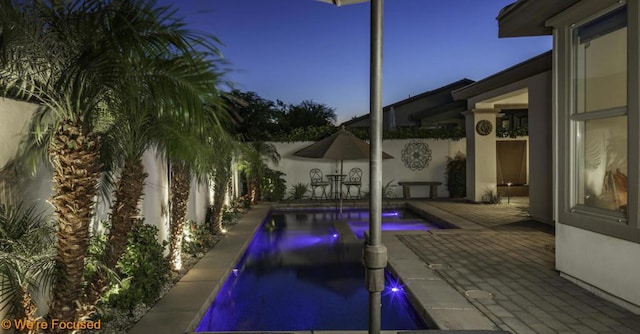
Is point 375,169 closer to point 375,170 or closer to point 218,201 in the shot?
point 375,170

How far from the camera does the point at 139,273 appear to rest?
4.55 metres

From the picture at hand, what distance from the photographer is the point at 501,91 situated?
1112 centimetres

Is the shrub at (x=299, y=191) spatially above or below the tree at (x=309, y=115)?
below

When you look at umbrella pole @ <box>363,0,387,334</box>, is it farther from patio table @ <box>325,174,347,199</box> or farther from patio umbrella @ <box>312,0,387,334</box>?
patio table @ <box>325,174,347,199</box>

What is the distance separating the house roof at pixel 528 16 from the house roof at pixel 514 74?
2.69m

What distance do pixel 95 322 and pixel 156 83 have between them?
7.25 feet

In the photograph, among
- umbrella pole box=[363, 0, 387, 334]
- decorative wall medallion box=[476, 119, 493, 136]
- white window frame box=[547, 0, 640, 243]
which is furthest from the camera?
decorative wall medallion box=[476, 119, 493, 136]

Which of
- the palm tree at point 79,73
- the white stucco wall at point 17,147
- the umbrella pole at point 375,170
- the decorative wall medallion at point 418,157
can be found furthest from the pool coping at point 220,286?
the decorative wall medallion at point 418,157

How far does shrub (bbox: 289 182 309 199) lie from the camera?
1531 cm

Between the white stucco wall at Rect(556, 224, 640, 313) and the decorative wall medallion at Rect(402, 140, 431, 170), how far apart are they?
10.3m

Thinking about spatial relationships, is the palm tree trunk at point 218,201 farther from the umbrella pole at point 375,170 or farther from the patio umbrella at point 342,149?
the umbrella pole at point 375,170

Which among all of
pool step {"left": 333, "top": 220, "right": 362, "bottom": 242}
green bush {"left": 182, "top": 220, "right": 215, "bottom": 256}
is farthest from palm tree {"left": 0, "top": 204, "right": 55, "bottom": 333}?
pool step {"left": 333, "top": 220, "right": 362, "bottom": 242}

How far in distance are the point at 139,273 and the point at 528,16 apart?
5754 millimetres

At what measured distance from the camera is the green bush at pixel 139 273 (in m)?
4.18
